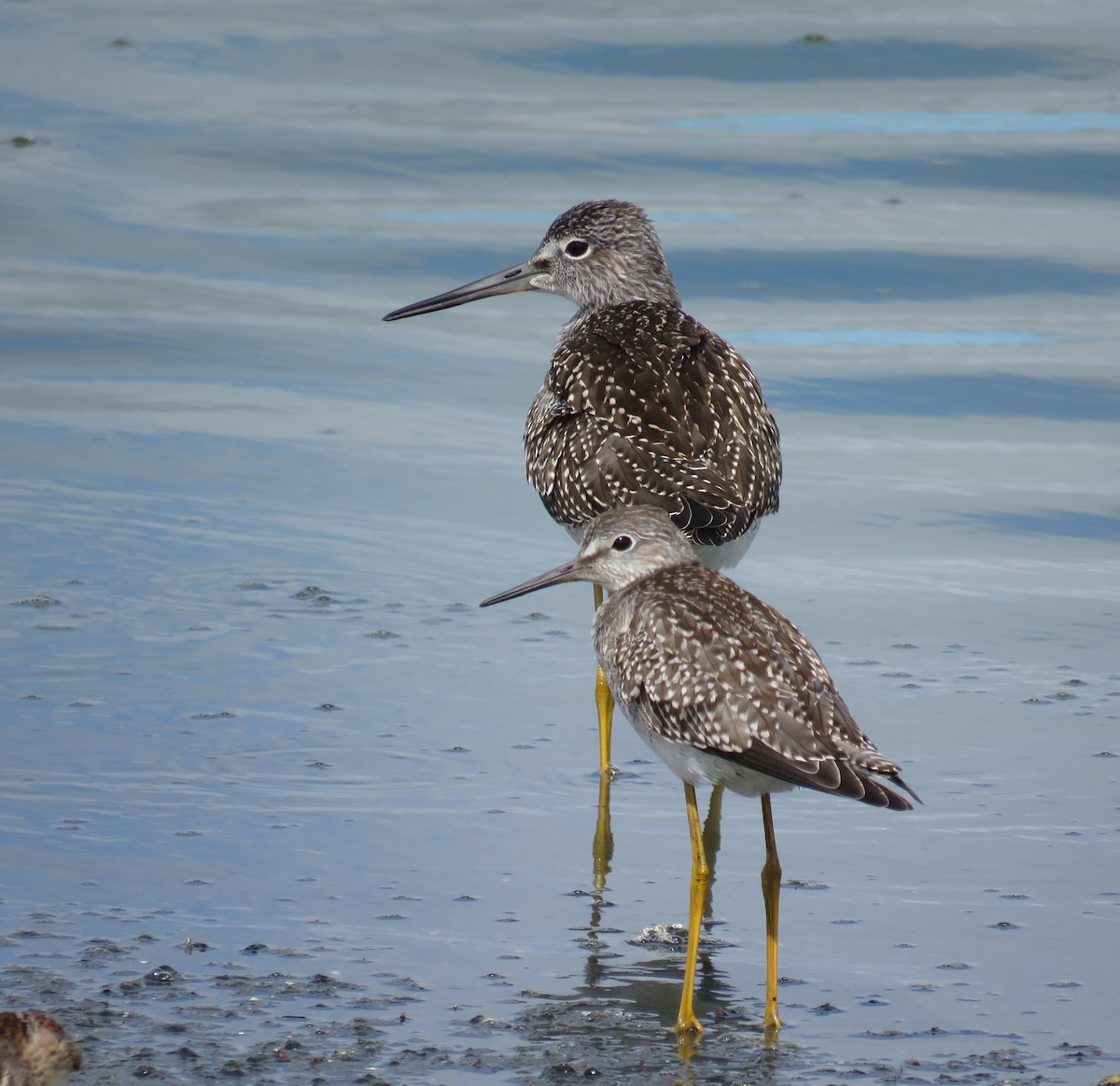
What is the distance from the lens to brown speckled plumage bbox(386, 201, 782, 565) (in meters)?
6.39

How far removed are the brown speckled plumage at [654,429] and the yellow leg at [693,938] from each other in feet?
4.55

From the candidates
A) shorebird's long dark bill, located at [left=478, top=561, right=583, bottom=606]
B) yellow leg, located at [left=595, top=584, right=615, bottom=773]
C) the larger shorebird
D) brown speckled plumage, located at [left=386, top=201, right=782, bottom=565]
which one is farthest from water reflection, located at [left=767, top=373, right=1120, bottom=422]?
shorebird's long dark bill, located at [left=478, top=561, right=583, bottom=606]

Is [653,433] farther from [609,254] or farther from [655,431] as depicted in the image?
[609,254]

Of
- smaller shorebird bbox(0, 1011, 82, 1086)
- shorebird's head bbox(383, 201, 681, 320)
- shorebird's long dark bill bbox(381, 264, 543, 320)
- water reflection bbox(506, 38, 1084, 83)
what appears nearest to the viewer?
smaller shorebird bbox(0, 1011, 82, 1086)

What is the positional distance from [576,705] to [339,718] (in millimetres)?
893

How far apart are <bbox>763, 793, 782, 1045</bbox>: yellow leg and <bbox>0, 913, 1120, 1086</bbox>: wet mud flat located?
0.15 ft

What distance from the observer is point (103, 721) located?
20.6 ft

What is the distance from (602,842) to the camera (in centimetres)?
577

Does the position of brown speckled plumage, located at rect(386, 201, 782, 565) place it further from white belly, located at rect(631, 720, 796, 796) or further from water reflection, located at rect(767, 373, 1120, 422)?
water reflection, located at rect(767, 373, 1120, 422)

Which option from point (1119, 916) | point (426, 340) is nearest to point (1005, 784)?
point (1119, 916)

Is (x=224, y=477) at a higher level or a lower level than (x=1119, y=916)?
higher

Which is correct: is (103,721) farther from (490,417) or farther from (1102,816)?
(490,417)

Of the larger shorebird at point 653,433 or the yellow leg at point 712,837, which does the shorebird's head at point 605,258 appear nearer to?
the larger shorebird at point 653,433

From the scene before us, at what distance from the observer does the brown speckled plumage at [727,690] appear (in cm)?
461
